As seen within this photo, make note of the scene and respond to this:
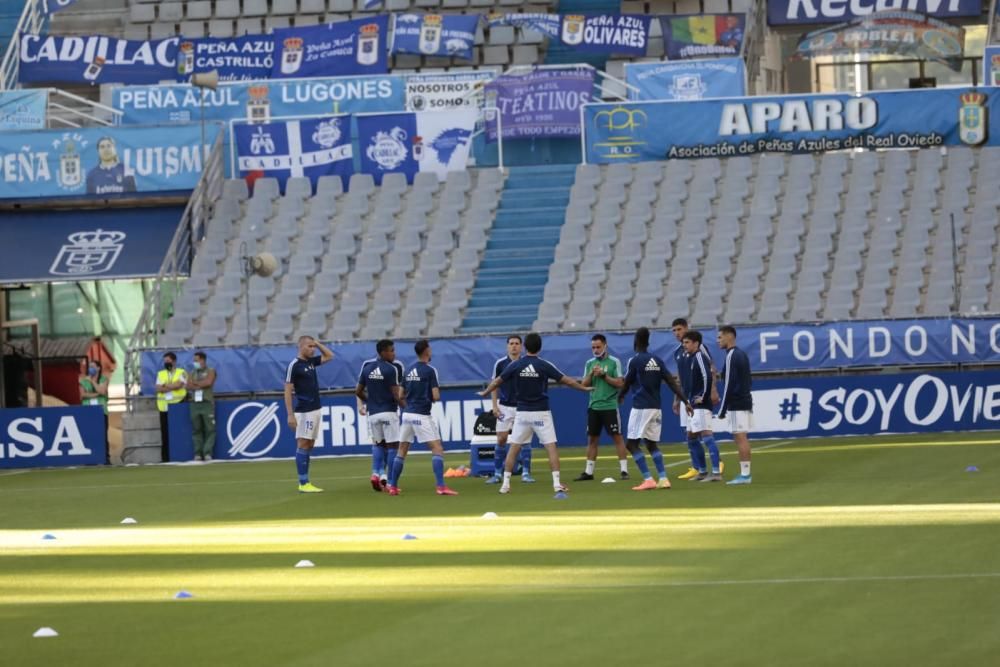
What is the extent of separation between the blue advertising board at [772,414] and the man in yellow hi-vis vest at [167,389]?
17 cm

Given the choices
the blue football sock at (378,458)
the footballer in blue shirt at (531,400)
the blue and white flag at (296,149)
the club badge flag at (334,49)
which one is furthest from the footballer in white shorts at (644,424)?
the club badge flag at (334,49)

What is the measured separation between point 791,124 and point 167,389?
48.7 feet

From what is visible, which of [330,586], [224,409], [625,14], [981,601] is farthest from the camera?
[625,14]

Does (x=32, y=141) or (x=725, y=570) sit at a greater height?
(x=32, y=141)

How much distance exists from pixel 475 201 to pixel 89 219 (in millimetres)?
8773

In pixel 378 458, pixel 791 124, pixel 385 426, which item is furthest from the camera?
pixel 791 124

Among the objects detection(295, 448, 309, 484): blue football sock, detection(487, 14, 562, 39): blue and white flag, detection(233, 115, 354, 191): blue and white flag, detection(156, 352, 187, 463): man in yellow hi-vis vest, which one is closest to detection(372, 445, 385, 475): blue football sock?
detection(295, 448, 309, 484): blue football sock

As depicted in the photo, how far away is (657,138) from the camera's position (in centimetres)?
3903

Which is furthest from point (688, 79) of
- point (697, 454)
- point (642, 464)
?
point (642, 464)

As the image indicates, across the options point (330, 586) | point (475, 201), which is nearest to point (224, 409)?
point (475, 201)

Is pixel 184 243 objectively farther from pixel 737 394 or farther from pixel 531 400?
pixel 737 394

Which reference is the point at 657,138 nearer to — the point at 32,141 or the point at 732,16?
the point at 732,16

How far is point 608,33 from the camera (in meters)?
41.9

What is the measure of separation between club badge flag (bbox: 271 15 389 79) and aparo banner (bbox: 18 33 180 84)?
2.97 meters
